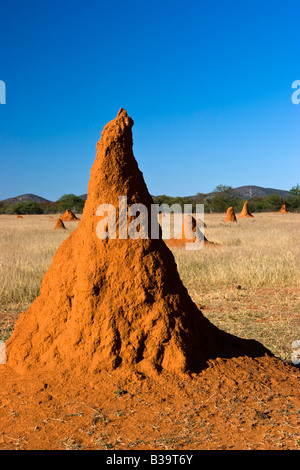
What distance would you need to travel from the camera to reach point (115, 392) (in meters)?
2.94

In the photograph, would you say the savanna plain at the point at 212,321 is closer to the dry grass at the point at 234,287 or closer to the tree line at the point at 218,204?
the dry grass at the point at 234,287

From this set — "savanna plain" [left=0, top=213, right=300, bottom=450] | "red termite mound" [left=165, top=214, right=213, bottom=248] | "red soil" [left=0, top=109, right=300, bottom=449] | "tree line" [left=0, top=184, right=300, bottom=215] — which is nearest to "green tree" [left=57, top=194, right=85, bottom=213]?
"tree line" [left=0, top=184, right=300, bottom=215]

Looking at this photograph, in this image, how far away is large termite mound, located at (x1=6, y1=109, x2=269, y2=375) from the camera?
3.16 m

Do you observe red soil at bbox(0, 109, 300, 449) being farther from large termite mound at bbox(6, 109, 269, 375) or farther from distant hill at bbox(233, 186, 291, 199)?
distant hill at bbox(233, 186, 291, 199)

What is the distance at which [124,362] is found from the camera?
314 cm

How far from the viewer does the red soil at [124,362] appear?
2627 millimetres

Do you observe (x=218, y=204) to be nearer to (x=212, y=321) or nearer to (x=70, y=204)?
(x=70, y=204)

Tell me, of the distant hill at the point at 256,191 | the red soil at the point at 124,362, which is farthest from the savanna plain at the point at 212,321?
the distant hill at the point at 256,191

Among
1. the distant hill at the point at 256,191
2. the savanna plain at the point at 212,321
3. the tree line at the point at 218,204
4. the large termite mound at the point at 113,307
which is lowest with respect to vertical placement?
the savanna plain at the point at 212,321

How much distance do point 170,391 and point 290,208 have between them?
54064 mm

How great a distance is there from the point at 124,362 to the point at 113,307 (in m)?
0.42

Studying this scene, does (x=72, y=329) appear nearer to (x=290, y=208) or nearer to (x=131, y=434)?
(x=131, y=434)

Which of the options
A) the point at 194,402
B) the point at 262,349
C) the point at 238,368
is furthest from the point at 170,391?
the point at 262,349

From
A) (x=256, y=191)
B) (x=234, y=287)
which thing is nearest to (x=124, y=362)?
(x=234, y=287)
